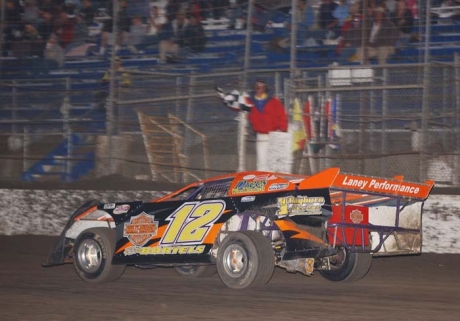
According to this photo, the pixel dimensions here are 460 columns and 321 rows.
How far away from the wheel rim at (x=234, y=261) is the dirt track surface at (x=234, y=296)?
0.20m

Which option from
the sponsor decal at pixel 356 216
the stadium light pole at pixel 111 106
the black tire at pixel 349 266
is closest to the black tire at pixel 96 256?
the black tire at pixel 349 266

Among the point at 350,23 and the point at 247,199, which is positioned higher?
the point at 350,23

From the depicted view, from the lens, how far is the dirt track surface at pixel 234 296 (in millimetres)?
7012

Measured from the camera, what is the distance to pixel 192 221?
29.6ft

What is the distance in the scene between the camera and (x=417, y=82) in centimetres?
1194

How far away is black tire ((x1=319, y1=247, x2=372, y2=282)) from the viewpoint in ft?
30.2

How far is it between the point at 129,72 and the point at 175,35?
1.13 meters

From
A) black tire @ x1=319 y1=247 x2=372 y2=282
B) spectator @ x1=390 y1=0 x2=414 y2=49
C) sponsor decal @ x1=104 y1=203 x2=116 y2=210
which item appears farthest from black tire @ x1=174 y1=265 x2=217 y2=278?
spectator @ x1=390 y1=0 x2=414 y2=49

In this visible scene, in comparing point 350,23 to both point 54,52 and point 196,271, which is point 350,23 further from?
point 54,52

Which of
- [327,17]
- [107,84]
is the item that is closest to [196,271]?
[327,17]

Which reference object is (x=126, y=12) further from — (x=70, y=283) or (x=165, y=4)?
(x=70, y=283)

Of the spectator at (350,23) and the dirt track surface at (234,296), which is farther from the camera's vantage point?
the spectator at (350,23)

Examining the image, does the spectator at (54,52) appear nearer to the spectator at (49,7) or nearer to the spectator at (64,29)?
the spectator at (64,29)

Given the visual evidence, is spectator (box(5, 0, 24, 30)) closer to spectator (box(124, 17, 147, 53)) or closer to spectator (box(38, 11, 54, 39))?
spectator (box(38, 11, 54, 39))
